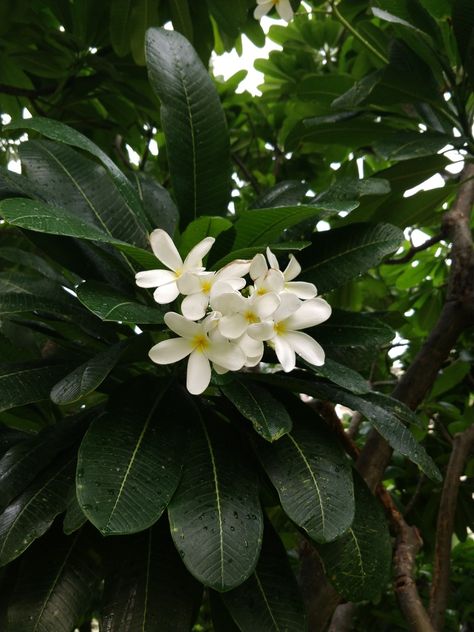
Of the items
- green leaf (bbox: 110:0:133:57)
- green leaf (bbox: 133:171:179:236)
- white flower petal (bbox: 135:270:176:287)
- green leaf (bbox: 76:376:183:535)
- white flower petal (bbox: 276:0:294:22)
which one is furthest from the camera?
green leaf (bbox: 110:0:133:57)

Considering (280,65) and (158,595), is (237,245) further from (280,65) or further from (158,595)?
(280,65)

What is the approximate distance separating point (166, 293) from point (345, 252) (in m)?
0.28

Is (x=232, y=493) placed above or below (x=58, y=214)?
below

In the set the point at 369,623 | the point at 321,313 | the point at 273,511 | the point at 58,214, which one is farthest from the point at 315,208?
the point at 369,623

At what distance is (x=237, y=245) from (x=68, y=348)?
0.28m

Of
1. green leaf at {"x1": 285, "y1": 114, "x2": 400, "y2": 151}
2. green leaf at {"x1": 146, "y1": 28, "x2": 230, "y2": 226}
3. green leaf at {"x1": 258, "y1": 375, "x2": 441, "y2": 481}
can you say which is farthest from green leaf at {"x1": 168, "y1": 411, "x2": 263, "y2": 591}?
green leaf at {"x1": 285, "y1": 114, "x2": 400, "y2": 151}

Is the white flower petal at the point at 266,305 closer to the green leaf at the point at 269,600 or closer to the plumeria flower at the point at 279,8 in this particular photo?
the green leaf at the point at 269,600

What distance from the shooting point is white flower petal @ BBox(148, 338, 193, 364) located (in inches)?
28.5

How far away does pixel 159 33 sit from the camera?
94 centimetres

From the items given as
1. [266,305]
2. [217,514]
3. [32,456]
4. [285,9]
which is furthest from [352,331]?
[285,9]

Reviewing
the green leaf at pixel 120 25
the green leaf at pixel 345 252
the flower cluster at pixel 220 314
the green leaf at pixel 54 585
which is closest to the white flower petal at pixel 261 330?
the flower cluster at pixel 220 314

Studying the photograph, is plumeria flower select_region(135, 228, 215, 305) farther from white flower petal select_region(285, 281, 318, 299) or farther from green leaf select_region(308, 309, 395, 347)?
green leaf select_region(308, 309, 395, 347)

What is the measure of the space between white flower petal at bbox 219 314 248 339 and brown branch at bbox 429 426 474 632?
51 centimetres

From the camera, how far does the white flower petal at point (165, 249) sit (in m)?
0.74
